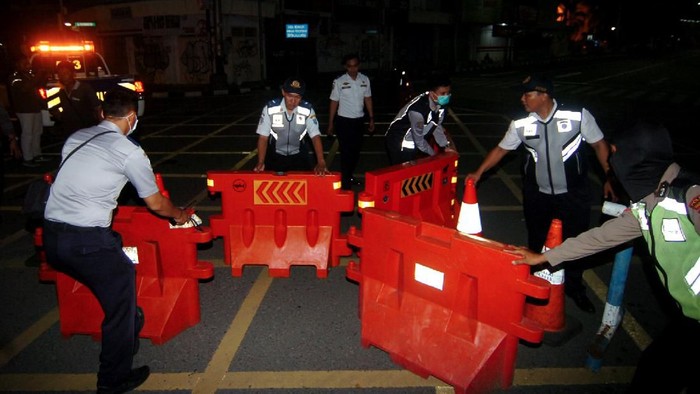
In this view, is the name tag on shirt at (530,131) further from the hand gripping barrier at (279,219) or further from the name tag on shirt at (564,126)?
the hand gripping barrier at (279,219)

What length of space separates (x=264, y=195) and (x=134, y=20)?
2650 centimetres

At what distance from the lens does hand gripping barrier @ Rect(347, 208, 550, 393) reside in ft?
10.1

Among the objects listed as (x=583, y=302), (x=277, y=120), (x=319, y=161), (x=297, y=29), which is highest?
(x=297, y=29)

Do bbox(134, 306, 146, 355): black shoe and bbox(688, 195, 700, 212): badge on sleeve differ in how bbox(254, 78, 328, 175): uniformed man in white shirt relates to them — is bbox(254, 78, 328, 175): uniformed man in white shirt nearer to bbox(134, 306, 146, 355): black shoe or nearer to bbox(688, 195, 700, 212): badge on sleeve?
bbox(134, 306, 146, 355): black shoe

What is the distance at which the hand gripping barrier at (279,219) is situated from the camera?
4.89 meters

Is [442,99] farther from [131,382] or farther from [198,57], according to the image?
[198,57]

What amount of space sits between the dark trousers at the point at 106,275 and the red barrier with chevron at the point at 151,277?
1.80 feet

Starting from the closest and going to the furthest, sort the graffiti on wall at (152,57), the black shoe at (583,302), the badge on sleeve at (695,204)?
the badge on sleeve at (695,204), the black shoe at (583,302), the graffiti on wall at (152,57)

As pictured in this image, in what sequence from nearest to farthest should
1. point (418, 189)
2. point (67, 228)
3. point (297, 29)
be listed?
point (67, 228) → point (418, 189) → point (297, 29)

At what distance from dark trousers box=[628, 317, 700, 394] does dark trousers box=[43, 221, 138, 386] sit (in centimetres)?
312

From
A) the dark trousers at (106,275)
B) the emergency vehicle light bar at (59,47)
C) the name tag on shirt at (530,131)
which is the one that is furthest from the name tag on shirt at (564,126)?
the emergency vehicle light bar at (59,47)

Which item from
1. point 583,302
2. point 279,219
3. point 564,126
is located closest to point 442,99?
point 564,126

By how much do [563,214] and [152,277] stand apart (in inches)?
139

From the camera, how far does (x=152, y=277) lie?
13.0 feet
